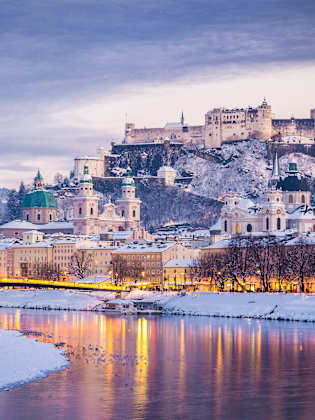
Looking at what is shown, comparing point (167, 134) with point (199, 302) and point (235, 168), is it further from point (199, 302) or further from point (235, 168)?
point (199, 302)

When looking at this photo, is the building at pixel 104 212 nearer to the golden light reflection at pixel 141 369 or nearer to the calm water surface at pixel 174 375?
the calm water surface at pixel 174 375

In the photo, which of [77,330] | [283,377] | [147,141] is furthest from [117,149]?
[283,377]

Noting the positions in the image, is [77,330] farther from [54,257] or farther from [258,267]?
[54,257]

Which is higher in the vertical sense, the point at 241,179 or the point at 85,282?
the point at 241,179

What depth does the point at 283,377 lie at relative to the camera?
1710 inches

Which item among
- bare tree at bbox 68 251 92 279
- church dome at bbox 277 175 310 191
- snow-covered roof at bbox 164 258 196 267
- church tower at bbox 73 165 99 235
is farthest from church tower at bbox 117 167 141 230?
snow-covered roof at bbox 164 258 196 267

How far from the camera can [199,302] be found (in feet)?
274

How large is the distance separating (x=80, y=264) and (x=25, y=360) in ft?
272

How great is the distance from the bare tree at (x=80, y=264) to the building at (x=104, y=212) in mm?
23159

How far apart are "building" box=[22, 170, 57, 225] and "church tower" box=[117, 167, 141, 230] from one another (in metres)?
14.7

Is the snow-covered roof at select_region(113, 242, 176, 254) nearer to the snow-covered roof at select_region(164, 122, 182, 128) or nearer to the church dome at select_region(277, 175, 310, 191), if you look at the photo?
the church dome at select_region(277, 175, 310, 191)

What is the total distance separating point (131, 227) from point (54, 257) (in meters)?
24.1

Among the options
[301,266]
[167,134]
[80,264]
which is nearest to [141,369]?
[301,266]

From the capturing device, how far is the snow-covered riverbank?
41.1 meters
